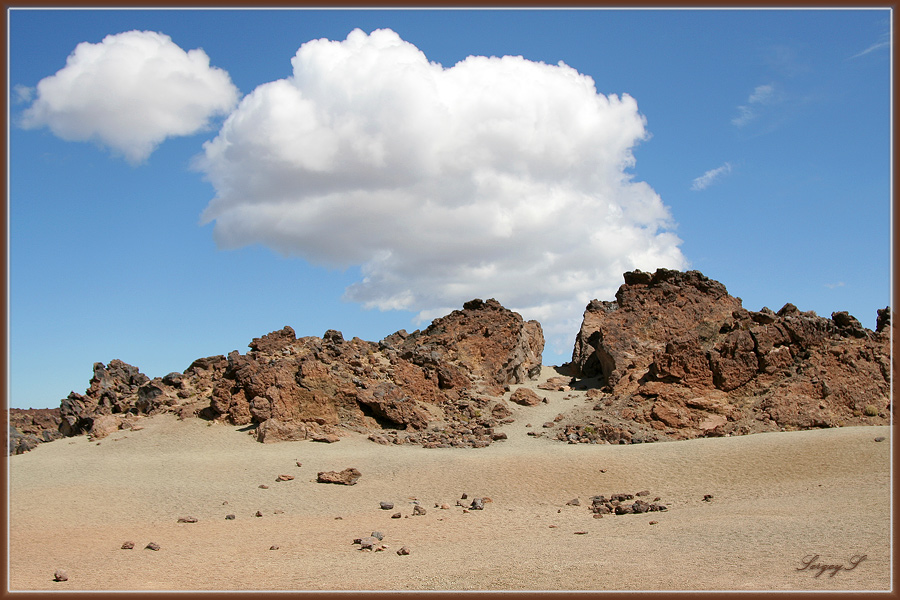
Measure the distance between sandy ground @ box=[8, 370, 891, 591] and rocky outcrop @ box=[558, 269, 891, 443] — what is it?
10.8 ft

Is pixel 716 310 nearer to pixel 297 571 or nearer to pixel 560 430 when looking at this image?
pixel 560 430

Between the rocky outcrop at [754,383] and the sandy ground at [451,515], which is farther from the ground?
the rocky outcrop at [754,383]

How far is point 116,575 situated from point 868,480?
1632 cm

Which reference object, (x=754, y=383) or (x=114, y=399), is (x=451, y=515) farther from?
(x=114, y=399)

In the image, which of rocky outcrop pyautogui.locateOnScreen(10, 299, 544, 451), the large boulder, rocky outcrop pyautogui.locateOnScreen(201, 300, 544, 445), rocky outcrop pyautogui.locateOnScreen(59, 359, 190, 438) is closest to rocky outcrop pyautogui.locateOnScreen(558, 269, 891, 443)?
the large boulder

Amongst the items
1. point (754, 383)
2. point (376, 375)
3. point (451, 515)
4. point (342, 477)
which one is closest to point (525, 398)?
point (376, 375)

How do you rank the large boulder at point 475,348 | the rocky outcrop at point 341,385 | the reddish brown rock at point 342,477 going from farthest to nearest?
the large boulder at point 475,348
the rocky outcrop at point 341,385
the reddish brown rock at point 342,477

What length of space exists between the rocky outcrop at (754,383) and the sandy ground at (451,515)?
10.8ft

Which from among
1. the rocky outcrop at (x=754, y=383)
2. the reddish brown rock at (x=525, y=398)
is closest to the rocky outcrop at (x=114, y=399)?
the reddish brown rock at (x=525, y=398)

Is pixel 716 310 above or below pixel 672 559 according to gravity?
above

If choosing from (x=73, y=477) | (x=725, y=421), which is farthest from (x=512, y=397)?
(x=73, y=477)

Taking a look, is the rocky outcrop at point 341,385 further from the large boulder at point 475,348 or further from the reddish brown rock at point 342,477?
the reddish brown rock at point 342,477

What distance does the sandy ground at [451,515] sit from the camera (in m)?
10.1

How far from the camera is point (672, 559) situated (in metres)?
10.4
